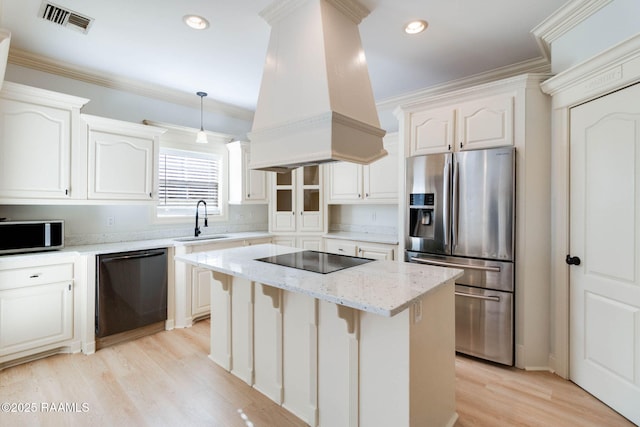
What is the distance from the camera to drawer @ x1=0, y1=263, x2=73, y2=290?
7.73 feet

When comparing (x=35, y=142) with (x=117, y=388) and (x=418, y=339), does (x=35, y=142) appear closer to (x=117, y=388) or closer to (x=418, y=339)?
(x=117, y=388)

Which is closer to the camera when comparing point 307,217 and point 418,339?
point 418,339

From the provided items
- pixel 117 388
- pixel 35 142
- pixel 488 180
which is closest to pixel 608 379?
pixel 488 180

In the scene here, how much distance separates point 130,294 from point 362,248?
2516 millimetres

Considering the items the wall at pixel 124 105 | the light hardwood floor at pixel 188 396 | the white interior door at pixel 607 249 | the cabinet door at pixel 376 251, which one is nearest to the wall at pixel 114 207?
the wall at pixel 124 105

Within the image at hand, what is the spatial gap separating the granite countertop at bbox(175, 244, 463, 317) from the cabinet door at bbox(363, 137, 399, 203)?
69.7 inches

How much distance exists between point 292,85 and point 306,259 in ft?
4.01

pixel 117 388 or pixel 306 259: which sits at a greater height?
pixel 306 259

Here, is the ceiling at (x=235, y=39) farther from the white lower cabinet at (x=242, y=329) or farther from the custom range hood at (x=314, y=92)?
the white lower cabinet at (x=242, y=329)

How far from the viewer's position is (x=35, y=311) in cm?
250

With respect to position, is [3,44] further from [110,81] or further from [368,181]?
[368,181]

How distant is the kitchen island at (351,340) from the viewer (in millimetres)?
1474

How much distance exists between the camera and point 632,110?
1855mm

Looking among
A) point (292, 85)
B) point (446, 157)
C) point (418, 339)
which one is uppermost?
point (292, 85)
